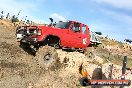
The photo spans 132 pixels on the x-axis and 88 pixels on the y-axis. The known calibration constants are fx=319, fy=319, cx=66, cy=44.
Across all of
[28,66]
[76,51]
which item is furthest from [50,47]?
[76,51]

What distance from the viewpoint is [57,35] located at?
15461 mm

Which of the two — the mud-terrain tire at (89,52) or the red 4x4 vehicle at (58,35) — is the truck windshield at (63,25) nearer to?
the red 4x4 vehicle at (58,35)

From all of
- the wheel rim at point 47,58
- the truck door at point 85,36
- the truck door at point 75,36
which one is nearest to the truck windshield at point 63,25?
the truck door at point 75,36

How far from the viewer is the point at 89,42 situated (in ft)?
57.7

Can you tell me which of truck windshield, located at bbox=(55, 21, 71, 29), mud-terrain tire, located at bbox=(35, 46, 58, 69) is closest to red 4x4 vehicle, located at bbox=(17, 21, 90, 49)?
truck windshield, located at bbox=(55, 21, 71, 29)

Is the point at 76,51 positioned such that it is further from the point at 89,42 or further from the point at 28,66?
the point at 28,66

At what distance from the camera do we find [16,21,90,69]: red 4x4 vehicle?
1492cm

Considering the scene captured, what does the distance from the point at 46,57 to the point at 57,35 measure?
4.35 feet

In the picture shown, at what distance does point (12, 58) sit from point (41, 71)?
1936mm

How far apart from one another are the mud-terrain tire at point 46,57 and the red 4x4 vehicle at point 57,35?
66 mm

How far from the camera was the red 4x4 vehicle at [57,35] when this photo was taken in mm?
14922

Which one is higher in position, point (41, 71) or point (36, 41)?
point (36, 41)

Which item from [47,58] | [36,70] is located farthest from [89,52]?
[36,70]

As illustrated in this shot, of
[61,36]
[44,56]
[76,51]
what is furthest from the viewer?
[76,51]
